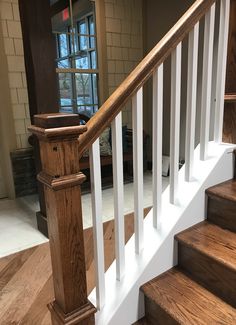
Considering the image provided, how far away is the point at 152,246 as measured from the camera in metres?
1.34

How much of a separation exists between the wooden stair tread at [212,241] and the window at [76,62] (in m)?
3.10

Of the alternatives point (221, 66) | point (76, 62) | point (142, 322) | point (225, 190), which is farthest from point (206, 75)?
point (76, 62)

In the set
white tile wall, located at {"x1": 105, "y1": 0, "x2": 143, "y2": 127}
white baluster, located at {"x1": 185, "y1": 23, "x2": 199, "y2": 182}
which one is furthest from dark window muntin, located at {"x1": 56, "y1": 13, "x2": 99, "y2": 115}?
white baluster, located at {"x1": 185, "y1": 23, "x2": 199, "y2": 182}

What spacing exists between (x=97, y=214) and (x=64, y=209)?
0.53 ft

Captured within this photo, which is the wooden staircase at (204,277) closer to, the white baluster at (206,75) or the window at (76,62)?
the white baluster at (206,75)

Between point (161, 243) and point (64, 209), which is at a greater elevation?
point (64, 209)

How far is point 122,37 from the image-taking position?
14.2 ft

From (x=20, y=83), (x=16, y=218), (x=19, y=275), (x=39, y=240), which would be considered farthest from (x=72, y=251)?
(x=20, y=83)

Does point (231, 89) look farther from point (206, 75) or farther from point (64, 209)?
point (64, 209)

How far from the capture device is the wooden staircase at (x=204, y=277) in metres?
1.15

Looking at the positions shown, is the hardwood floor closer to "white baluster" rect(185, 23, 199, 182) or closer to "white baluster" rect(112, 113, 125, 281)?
"white baluster" rect(112, 113, 125, 281)

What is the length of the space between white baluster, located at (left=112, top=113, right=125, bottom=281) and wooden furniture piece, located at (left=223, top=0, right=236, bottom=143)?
784 millimetres

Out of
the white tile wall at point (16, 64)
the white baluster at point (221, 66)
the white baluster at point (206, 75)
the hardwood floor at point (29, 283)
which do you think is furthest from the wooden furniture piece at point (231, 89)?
the white tile wall at point (16, 64)

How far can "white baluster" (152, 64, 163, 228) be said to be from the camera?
1.23 metres
